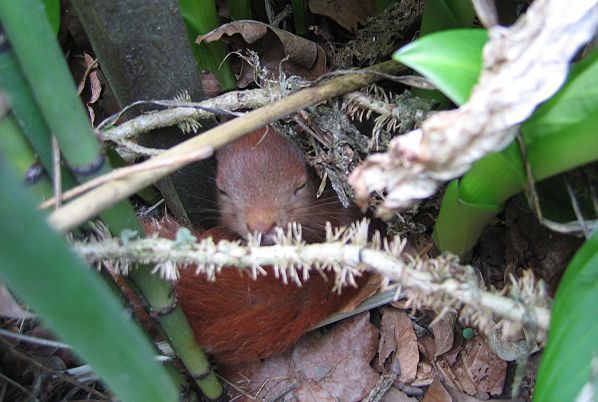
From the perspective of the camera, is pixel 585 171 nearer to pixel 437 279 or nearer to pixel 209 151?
pixel 437 279

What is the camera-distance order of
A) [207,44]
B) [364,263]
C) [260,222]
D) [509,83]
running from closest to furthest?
[509,83], [364,263], [260,222], [207,44]

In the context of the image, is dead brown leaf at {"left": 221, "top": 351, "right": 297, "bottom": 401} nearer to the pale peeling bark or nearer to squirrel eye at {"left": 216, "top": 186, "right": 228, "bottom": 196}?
squirrel eye at {"left": 216, "top": 186, "right": 228, "bottom": 196}

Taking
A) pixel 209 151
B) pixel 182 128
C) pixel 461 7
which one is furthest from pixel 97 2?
pixel 461 7

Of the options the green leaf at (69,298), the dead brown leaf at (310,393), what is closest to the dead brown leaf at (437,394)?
the dead brown leaf at (310,393)

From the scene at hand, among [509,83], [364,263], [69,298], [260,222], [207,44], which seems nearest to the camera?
[69,298]

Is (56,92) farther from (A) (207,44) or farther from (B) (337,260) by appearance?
(A) (207,44)

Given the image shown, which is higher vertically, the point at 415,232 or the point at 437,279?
the point at 437,279

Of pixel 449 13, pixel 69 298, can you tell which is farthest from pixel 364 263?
pixel 449 13

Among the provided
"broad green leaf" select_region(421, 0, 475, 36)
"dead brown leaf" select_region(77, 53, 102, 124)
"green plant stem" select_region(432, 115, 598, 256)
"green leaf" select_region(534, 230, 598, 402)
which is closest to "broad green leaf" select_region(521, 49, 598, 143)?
"green plant stem" select_region(432, 115, 598, 256)
